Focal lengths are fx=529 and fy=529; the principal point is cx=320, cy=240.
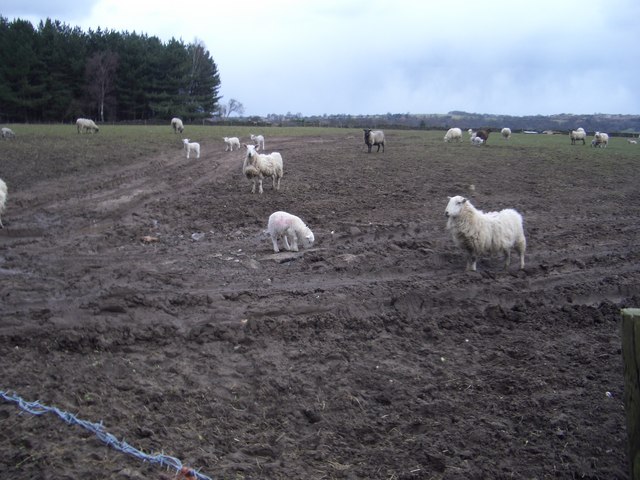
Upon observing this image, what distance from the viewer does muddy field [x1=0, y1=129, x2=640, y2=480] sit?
182 inches

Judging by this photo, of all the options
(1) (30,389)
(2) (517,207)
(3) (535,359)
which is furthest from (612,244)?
(1) (30,389)

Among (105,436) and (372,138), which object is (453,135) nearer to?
(372,138)

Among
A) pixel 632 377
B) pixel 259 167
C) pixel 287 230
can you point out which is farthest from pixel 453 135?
pixel 632 377

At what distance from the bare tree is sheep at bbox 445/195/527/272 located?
59237mm

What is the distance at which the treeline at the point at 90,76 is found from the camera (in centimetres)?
5616

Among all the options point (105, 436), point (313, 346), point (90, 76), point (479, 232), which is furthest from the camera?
point (90, 76)

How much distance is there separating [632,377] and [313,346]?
14.3ft

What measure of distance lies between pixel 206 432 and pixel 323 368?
1746 mm

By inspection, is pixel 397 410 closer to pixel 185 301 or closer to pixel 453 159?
pixel 185 301

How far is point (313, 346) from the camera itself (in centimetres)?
676

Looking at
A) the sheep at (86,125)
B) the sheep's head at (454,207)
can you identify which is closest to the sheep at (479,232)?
the sheep's head at (454,207)

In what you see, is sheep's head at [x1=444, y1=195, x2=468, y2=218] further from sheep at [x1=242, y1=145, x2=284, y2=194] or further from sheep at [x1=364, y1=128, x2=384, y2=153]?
sheep at [x1=364, y1=128, x2=384, y2=153]

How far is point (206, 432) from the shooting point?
4.88 m

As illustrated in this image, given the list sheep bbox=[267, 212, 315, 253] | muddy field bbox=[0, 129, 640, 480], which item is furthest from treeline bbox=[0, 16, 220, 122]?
sheep bbox=[267, 212, 315, 253]
